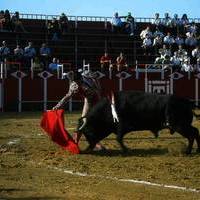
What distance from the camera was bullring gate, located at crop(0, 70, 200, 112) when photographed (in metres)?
24.0

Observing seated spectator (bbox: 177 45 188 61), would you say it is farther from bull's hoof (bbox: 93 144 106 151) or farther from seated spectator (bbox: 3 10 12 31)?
bull's hoof (bbox: 93 144 106 151)

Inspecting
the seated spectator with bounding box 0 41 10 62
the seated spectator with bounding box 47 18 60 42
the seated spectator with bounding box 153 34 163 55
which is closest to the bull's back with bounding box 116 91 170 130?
the seated spectator with bounding box 0 41 10 62

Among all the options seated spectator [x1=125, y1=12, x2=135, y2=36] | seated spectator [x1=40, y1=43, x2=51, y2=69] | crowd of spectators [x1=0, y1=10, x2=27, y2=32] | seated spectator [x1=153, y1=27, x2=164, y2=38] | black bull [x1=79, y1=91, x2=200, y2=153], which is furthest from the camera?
seated spectator [x1=125, y1=12, x2=135, y2=36]

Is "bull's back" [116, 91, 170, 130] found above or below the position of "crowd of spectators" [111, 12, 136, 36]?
below

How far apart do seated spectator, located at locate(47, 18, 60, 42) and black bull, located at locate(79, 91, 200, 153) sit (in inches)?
765

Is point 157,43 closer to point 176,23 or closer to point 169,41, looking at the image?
point 169,41

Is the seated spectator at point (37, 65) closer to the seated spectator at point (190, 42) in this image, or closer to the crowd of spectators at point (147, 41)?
the crowd of spectators at point (147, 41)

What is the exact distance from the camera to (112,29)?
32.6m

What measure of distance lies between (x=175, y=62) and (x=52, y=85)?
18.8 feet

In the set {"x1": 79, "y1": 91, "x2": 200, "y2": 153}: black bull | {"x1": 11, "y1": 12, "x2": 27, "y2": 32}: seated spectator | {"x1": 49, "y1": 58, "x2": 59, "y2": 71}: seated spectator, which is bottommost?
{"x1": 79, "y1": 91, "x2": 200, "y2": 153}: black bull

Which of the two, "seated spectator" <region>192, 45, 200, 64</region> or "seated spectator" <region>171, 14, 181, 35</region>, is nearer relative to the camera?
"seated spectator" <region>192, 45, 200, 64</region>

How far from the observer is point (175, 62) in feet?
90.5

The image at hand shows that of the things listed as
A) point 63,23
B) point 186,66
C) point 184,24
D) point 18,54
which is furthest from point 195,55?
point 18,54

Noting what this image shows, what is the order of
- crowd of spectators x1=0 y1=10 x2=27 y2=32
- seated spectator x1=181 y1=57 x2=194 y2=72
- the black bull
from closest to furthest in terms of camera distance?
the black bull, seated spectator x1=181 y1=57 x2=194 y2=72, crowd of spectators x1=0 y1=10 x2=27 y2=32
